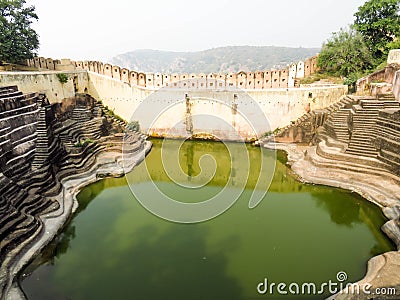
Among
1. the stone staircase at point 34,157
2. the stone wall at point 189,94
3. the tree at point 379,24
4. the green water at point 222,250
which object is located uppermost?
the tree at point 379,24

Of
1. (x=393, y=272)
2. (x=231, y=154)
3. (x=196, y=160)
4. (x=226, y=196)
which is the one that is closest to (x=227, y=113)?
(x=231, y=154)

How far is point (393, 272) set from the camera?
518cm

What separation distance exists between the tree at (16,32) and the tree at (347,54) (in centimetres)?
1462

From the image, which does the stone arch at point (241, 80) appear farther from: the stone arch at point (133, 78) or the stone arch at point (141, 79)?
the stone arch at point (133, 78)

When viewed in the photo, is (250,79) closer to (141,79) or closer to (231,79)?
(231,79)

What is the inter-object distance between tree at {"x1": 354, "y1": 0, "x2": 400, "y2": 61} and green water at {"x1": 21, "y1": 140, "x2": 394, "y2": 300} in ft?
31.9

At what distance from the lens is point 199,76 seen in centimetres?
1401

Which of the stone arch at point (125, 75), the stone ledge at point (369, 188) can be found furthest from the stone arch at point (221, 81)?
the stone arch at point (125, 75)

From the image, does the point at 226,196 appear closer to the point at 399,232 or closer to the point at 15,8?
the point at 399,232

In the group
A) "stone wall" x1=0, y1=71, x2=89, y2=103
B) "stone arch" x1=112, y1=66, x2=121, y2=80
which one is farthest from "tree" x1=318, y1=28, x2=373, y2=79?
"stone wall" x1=0, y1=71, x2=89, y2=103

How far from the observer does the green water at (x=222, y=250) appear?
5.39 meters

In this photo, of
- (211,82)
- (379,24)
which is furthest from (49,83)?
(379,24)

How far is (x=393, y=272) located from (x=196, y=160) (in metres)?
7.92

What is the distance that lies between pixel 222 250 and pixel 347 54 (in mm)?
12462
